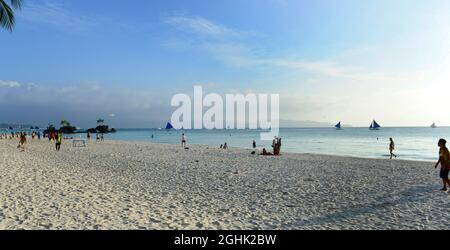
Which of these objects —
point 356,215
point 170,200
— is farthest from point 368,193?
point 170,200

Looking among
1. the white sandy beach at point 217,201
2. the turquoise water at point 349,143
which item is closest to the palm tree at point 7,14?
the white sandy beach at point 217,201

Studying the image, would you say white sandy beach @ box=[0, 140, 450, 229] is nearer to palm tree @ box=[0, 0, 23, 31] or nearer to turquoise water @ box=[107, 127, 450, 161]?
palm tree @ box=[0, 0, 23, 31]

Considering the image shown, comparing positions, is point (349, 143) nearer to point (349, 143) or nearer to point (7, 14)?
point (349, 143)

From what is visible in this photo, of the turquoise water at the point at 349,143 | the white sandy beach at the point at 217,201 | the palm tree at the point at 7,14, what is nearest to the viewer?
the white sandy beach at the point at 217,201

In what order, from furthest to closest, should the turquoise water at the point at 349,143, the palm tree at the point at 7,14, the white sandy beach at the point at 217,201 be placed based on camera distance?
the turquoise water at the point at 349,143
the palm tree at the point at 7,14
the white sandy beach at the point at 217,201

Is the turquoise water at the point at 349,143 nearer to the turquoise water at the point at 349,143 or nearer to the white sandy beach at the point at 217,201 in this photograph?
the turquoise water at the point at 349,143

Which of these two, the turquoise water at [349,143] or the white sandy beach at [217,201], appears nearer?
the white sandy beach at [217,201]

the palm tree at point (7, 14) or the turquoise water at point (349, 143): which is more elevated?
the palm tree at point (7, 14)

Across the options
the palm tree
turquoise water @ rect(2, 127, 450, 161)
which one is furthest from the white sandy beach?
turquoise water @ rect(2, 127, 450, 161)

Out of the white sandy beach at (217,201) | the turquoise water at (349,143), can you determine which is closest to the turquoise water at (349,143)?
the turquoise water at (349,143)

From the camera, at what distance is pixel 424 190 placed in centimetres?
1034
